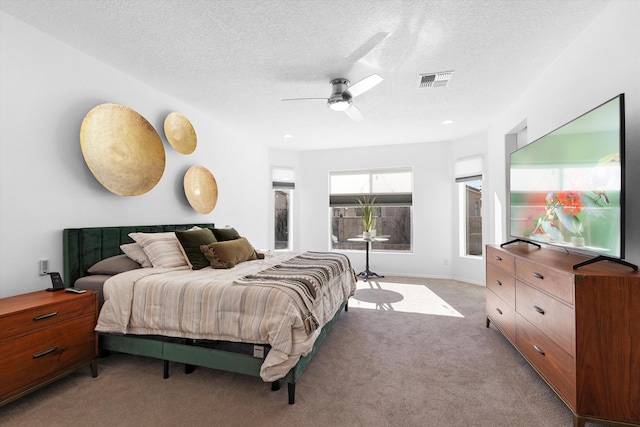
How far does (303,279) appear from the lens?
2.25 meters

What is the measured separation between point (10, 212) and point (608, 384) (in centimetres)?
389

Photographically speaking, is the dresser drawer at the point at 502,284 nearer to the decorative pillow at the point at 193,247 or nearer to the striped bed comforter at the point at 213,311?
the striped bed comforter at the point at 213,311

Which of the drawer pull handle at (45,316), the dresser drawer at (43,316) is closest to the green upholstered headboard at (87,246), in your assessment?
the dresser drawer at (43,316)

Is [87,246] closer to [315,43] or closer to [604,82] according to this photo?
[315,43]

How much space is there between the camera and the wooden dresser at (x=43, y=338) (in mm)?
1704

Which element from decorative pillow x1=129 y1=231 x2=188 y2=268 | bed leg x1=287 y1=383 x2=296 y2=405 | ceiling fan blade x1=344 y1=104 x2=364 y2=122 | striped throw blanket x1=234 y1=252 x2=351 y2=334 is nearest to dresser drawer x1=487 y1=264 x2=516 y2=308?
striped throw blanket x1=234 y1=252 x2=351 y2=334

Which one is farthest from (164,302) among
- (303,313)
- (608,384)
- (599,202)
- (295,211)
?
(295,211)

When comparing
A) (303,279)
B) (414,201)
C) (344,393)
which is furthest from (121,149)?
(414,201)

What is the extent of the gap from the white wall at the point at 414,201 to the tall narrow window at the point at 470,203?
0.73 ft

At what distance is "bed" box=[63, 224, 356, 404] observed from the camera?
1889 millimetres

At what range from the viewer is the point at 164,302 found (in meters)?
2.15

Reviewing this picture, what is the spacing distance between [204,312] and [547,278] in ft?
7.45

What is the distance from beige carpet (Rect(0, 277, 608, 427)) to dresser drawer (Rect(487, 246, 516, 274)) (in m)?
0.71

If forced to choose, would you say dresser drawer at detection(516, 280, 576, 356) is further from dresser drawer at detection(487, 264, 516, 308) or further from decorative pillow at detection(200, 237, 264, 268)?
decorative pillow at detection(200, 237, 264, 268)
